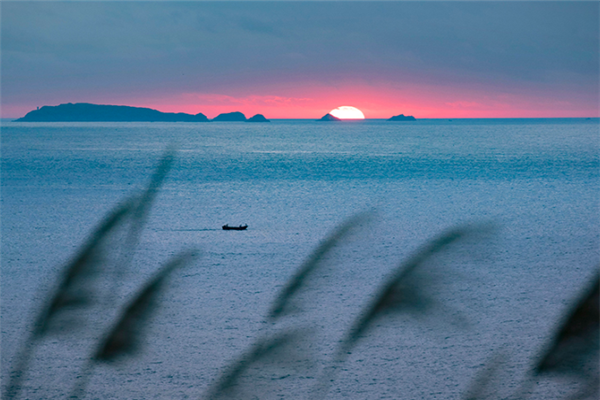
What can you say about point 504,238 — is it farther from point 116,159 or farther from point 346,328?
point 116,159

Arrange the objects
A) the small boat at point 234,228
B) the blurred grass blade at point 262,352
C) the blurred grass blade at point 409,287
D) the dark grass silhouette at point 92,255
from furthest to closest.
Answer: the small boat at point 234,228, the blurred grass blade at point 262,352, the dark grass silhouette at point 92,255, the blurred grass blade at point 409,287

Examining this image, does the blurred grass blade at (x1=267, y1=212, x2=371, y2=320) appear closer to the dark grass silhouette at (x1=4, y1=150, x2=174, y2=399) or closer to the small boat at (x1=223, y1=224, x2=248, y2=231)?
the dark grass silhouette at (x1=4, y1=150, x2=174, y2=399)

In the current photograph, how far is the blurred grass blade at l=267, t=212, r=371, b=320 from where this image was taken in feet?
2.29

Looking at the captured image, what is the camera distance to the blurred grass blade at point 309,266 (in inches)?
27.4

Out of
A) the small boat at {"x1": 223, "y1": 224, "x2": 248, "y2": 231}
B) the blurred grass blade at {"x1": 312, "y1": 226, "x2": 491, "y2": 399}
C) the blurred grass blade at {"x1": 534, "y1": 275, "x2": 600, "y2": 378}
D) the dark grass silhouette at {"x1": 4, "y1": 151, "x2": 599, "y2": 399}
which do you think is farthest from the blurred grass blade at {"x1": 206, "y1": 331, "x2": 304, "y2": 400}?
the small boat at {"x1": 223, "y1": 224, "x2": 248, "y2": 231}

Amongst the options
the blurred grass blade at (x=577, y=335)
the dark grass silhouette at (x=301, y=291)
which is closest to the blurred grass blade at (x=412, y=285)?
the dark grass silhouette at (x=301, y=291)

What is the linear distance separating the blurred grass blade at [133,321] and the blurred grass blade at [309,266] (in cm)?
17

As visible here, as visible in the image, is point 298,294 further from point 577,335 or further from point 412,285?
point 577,335

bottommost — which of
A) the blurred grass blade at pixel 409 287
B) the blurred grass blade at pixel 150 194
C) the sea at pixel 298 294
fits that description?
the sea at pixel 298 294

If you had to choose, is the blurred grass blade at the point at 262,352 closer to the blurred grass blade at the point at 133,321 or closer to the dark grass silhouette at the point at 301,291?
the dark grass silhouette at the point at 301,291

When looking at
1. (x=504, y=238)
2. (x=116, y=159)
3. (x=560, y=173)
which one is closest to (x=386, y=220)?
(x=504, y=238)

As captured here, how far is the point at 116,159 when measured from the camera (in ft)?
197

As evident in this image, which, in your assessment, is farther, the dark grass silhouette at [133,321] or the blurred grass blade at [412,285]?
the dark grass silhouette at [133,321]

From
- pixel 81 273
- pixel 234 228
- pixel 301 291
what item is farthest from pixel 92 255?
pixel 234 228
